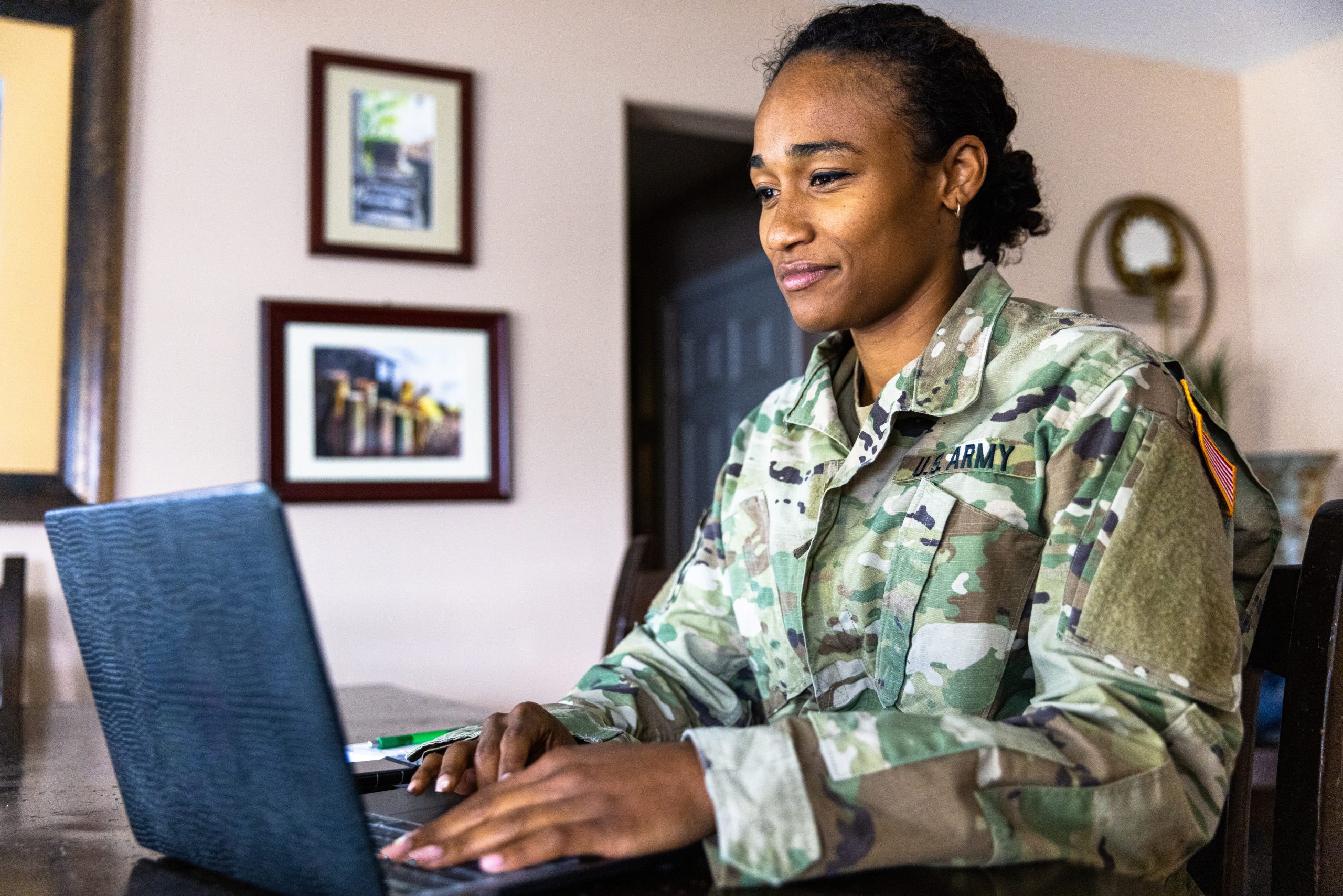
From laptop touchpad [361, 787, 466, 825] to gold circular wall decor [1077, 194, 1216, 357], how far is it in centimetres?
340

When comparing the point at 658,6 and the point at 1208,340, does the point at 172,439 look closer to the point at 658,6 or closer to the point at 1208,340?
the point at 658,6

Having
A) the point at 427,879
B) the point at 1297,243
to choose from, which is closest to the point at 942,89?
the point at 427,879

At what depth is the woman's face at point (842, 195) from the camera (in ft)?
→ 3.61

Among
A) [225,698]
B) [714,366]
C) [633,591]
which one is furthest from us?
[714,366]

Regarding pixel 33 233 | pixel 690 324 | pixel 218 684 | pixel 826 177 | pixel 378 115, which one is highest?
pixel 378 115

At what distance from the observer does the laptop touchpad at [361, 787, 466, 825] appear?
78 centimetres

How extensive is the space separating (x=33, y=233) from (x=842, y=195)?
7.21ft

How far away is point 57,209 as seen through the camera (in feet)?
8.60

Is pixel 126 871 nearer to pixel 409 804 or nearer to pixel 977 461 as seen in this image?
pixel 409 804

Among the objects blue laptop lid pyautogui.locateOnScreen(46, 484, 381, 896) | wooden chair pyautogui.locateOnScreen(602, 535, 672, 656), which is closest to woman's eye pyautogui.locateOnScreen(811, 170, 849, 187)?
blue laptop lid pyautogui.locateOnScreen(46, 484, 381, 896)

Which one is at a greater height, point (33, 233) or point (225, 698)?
point (33, 233)

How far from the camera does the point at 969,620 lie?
3.12 feet

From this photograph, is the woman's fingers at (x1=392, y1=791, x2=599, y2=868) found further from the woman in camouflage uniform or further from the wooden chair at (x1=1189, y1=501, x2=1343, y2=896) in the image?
the wooden chair at (x1=1189, y1=501, x2=1343, y2=896)

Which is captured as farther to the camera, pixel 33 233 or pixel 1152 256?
pixel 1152 256
